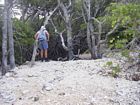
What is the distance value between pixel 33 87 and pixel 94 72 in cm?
260

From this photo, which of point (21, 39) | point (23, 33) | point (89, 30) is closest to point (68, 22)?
point (89, 30)

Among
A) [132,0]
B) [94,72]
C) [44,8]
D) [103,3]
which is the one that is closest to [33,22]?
[44,8]

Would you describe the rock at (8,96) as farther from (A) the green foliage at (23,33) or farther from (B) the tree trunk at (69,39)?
(B) the tree trunk at (69,39)

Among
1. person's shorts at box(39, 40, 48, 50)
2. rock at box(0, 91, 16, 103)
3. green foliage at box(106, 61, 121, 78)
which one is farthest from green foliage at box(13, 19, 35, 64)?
rock at box(0, 91, 16, 103)

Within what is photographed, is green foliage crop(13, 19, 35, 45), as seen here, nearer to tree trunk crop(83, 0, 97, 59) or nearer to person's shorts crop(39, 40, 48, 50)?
person's shorts crop(39, 40, 48, 50)

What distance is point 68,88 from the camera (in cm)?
1030

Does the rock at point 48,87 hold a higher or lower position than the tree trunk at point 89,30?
lower

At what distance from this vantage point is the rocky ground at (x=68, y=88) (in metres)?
9.54

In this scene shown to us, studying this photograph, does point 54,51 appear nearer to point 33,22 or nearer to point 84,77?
point 33,22

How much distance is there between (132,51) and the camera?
39.2 ft

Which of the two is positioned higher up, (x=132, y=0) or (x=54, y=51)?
(x=132, y=0)

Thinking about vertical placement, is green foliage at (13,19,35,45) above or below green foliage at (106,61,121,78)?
Answer: above

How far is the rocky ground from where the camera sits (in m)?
9.54

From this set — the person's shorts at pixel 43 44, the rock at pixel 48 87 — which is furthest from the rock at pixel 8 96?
the person's shorts at pixel 43 44
